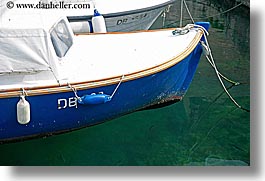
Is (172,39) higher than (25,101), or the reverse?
(172,39)

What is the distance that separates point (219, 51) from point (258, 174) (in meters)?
4.89

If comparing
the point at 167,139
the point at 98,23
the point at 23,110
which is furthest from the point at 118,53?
the point at 98,23

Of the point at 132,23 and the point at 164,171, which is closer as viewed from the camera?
the point at 164,171

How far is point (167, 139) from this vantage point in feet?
16.5

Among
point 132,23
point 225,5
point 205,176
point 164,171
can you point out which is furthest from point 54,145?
point 225,5

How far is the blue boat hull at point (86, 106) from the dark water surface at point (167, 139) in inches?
12.3

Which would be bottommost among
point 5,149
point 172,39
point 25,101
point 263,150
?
point 5,149

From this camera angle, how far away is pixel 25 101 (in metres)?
3.96

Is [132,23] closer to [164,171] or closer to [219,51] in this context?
[219,51]

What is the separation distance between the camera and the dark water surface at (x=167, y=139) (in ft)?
15.0

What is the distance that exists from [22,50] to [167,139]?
2.01 metres

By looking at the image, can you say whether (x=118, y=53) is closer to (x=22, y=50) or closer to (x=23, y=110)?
(x=22, y=50)

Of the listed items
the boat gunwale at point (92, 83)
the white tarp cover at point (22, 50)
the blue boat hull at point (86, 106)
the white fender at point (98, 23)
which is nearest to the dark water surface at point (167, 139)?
the blue boat hull at point (86, 106)

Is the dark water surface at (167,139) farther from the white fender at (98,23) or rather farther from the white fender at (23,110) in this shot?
the white fender at (98,23)
